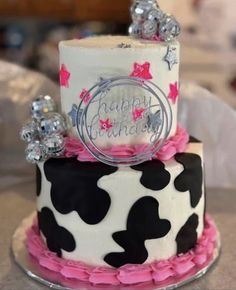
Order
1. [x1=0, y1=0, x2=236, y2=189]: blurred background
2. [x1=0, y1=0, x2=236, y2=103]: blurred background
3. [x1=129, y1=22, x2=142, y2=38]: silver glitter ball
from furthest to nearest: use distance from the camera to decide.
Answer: [x1=0, y1=0, x2=236, y2=103]: blurred background → [x1=0, y1=0, x2=236, y2=189]: blurred background → [x1=129, y1=22, x2=142, y2=38]: silver glitter ball

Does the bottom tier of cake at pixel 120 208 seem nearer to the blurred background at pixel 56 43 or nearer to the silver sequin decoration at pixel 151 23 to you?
the silver sequin decoration at pixel 151 23

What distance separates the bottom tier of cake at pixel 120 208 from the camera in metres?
0.81

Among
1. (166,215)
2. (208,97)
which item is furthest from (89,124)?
(208,97)

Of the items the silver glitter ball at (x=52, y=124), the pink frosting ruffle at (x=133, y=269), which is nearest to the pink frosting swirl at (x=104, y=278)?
the pink frosting ruffle at (x=133, y=269)

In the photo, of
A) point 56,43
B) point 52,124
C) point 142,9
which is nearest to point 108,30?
point 56,43

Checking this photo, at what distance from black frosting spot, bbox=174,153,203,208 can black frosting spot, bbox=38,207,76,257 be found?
18cm

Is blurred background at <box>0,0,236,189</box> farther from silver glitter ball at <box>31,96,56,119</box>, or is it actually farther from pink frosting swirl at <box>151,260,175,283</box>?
pink frosting swirl at <box>151,260,175,283</box>

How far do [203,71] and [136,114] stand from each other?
160cm

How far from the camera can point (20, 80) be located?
132cm

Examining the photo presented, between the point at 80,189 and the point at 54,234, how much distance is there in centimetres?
10

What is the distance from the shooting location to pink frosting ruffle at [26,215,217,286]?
821mm

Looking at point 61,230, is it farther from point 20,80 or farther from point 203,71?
point 203,71

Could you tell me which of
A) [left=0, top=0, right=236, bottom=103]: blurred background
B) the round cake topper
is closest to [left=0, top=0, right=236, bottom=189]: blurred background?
[left=0, top=0, right=236, bottom=103]: blurred background

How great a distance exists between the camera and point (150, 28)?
880 mm
